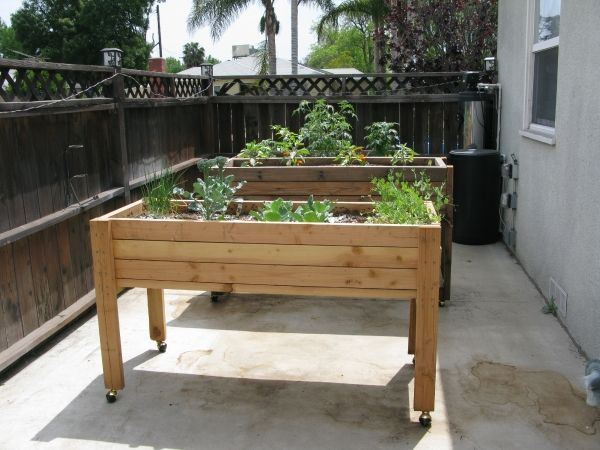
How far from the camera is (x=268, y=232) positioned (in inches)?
115

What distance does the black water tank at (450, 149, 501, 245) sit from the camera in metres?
6.18

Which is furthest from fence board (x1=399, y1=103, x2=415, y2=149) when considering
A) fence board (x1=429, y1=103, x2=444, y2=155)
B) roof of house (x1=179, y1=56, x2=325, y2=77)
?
roof of house (x1=179, y1=56, x2=325, y2=77)

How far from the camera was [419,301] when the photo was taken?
283cm

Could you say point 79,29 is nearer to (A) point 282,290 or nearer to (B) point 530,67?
(B) point 530,67

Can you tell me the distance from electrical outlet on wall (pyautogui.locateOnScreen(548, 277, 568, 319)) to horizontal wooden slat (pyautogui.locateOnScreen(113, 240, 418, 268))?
174 cm

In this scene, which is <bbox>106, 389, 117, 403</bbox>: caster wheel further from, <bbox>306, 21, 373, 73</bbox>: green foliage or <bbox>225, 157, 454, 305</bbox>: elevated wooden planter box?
<bbox>306, 21, 373, 73</bbox>: green foliage

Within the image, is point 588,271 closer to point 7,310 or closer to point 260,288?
point 260,288

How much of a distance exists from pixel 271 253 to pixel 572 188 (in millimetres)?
2099

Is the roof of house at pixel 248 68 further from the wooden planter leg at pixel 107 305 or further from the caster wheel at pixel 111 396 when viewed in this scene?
the caster wheel at pixel 111 396

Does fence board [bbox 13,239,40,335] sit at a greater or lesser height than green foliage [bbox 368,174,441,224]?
lesser

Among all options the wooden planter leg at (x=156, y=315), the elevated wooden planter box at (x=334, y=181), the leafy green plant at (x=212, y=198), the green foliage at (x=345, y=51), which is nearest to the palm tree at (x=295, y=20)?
the elevated wooden planter box at (x=334, y=181)

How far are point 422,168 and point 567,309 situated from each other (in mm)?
1363

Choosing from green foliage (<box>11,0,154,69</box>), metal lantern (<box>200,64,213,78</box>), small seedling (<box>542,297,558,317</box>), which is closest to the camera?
small seedling (<box>542,297,558,317</box>)

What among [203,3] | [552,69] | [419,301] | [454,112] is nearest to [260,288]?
[419,301]
